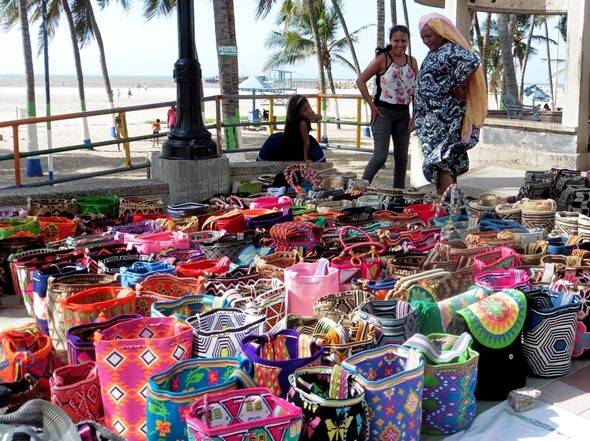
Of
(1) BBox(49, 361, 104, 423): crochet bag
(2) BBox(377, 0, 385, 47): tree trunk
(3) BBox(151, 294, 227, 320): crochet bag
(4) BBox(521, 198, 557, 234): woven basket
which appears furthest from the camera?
(2) BBox(377, 0, 385, 47): tree trunk

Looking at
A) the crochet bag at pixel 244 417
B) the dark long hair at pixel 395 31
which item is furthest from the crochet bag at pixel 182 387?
the dark long hair at pixel 395 31

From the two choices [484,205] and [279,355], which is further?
[484,205]

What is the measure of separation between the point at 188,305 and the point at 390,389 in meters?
1.24

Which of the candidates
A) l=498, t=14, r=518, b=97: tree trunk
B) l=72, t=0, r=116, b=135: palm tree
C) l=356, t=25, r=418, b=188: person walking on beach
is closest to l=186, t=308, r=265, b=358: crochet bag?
l=356, t=25, r=418, b=188: person walking on beach

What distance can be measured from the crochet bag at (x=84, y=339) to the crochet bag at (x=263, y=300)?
0.55 metres

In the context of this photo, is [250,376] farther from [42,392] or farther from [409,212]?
[409,212]

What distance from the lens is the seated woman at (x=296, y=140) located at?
8578mm

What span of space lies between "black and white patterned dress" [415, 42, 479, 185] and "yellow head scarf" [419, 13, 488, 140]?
0.18ft

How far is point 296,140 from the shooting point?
8.80 m

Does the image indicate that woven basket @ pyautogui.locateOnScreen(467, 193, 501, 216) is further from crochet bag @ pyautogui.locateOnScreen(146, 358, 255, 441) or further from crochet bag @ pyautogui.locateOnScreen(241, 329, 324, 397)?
crochet bag @ pyautogui.locateOnScreen(146, 358, 255, 441)

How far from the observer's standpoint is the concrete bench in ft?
22.5

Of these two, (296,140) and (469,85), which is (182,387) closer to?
(469,85)

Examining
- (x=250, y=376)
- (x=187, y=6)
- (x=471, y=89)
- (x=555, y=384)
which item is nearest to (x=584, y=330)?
(x=555, y=384)

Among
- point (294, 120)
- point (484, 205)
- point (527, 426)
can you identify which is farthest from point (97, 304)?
point (294, 120)
